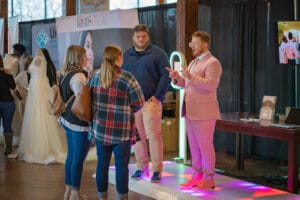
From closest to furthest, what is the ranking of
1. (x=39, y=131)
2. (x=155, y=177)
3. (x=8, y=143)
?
(x=155, y=177) < (x=39, y=131) < (x=8, y=143)

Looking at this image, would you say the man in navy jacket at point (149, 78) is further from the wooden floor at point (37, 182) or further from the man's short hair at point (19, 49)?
the man's short hair at point (19, 49)

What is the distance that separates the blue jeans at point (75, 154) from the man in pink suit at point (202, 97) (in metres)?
0.93

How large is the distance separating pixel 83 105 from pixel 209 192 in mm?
1455

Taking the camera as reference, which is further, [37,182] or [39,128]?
[39,128]

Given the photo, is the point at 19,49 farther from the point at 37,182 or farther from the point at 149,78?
the point at 149,78

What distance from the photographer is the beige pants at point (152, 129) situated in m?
4.64

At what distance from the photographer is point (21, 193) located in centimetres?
480

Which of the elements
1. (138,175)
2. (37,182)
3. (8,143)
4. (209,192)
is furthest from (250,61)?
(8,143)

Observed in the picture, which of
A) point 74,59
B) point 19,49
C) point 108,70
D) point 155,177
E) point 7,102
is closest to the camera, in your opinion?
point 108,70

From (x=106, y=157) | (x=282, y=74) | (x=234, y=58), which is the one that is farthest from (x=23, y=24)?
(x=106, y=157)

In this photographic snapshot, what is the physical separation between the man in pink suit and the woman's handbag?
83 centimetres

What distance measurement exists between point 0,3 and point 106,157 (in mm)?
6508

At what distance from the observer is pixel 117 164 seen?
3830 millimetres

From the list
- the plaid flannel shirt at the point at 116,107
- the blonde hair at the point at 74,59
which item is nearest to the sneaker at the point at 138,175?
the plaid flannel shirt at the point at 116,107
